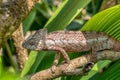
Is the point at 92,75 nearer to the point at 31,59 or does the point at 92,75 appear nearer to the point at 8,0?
the point at 31,59

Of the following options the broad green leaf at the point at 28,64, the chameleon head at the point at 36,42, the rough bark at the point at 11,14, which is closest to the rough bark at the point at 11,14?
the rough bark at the point at 11,14

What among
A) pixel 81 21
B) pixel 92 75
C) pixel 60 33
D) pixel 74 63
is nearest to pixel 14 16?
pixel 60 33

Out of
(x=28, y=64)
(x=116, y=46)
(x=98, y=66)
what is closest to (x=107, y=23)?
(x=116, y=46)

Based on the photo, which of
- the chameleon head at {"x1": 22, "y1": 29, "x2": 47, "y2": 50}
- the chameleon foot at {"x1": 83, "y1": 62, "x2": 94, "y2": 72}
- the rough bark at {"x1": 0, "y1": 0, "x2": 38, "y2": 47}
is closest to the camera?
the chameleon foot at {"x1": 83, "y1": 62, "x2": 94, "y2": 72}

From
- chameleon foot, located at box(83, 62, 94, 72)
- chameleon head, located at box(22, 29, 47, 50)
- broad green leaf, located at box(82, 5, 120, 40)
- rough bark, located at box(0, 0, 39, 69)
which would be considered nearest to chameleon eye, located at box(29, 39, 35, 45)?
chameleon head, located at box(22, 29, 47, 50)

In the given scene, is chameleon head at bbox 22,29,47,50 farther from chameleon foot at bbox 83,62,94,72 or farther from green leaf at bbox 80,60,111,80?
chameleon foot at bbox 83,62,94,72

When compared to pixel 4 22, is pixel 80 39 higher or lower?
lower

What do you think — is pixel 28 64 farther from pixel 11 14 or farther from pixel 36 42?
→ pixel 11 14
